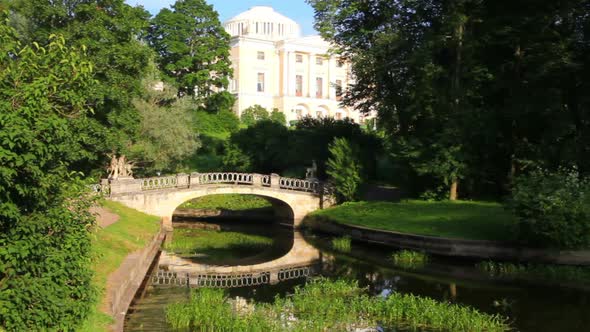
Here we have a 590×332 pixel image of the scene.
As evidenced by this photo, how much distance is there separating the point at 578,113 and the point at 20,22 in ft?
89.0

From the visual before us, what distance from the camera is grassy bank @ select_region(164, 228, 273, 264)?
25406 mm

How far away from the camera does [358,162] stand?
113 ft

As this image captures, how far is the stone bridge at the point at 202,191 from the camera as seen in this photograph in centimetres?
3256

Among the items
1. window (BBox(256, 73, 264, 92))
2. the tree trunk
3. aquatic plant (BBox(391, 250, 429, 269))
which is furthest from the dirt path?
window (BBox(256, 73, 264, 92))

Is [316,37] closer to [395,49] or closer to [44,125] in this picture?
[395,49]

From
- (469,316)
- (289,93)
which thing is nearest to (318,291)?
(469,316)

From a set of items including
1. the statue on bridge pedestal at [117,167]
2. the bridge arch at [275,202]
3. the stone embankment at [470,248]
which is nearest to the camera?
the stone embankment at [470,248]

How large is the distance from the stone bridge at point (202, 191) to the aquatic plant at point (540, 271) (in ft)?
50.0

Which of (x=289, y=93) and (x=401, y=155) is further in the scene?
(x=289, y=93)

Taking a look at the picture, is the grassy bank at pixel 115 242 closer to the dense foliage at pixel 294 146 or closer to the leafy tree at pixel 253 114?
the dense foliage at pixel 294 146

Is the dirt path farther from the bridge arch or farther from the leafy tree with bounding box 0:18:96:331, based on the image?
the leafy tree with bounding box 0:18:96:331

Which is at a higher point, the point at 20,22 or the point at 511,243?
the point at 20,22

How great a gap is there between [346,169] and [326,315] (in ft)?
65.7

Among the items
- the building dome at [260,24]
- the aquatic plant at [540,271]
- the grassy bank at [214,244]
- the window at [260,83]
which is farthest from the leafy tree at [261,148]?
the building dome at [260,24]
